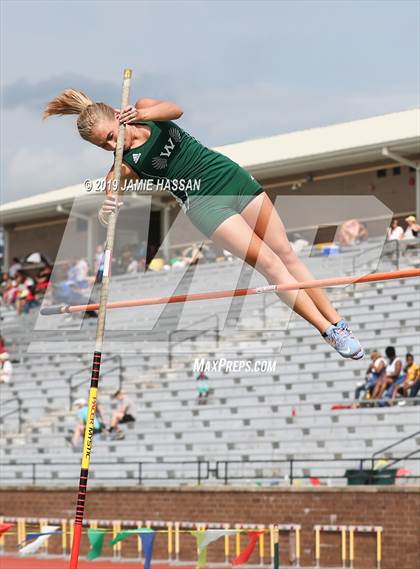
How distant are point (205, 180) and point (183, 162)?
178 millimetres

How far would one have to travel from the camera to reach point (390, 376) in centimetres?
1758

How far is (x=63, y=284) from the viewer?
2483cm

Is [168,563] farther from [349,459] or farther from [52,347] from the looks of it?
[52,347]

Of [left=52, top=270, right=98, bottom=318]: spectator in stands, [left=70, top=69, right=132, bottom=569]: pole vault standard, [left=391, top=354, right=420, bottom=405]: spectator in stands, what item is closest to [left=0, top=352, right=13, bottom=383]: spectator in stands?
[left=52, top=270, right=98, bottom=318]: spectator in stands

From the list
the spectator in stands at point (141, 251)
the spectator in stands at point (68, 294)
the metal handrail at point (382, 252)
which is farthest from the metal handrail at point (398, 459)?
the spectator in stands at point (141, 251)

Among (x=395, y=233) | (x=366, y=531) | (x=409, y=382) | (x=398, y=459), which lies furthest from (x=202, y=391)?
(x=398, y=459)

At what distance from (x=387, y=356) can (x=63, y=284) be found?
28.0ft

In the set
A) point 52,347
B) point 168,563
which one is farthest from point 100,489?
point 52,347

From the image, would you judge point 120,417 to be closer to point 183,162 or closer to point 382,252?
point 382,252

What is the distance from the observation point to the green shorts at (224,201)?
8469mm

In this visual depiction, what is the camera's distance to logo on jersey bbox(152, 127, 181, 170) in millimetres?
8477

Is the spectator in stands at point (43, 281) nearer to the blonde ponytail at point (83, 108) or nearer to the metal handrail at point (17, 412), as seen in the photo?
the metal handrail at point (17, 412)

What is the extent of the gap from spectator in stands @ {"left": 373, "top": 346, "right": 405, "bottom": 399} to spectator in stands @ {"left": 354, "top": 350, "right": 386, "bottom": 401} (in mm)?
66

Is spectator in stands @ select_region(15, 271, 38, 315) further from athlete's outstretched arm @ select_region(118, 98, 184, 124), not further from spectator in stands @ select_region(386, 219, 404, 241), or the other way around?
athlete's outstretched arm @ select_region(118, 98, 184, 124)
